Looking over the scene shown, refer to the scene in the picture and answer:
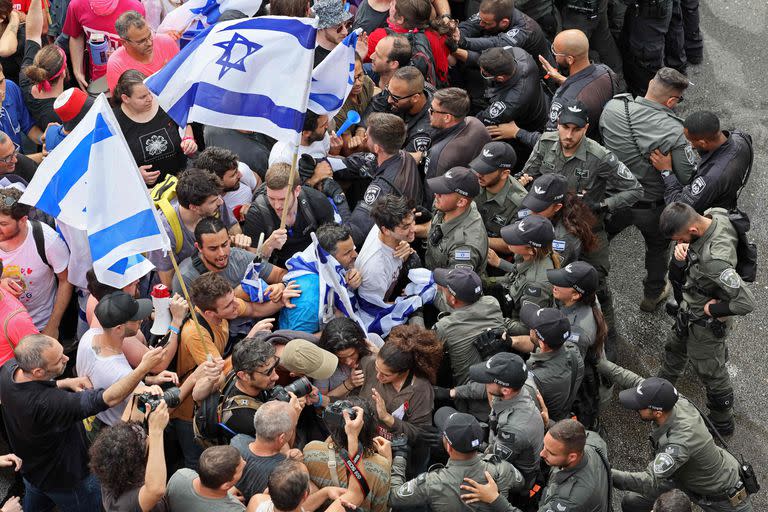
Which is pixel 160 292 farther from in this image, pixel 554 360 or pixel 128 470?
pixel 554 360

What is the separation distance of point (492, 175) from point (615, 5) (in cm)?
477

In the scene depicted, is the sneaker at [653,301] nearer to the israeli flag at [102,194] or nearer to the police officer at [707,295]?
the police officer at [707,295]

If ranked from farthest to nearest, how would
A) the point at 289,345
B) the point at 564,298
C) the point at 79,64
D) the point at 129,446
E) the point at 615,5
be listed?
the point at 615,5, the point at 79,64, the point at 564,298, the point at 289,345, the point at 129,446

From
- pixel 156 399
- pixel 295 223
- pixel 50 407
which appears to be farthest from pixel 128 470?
pixel 295 223

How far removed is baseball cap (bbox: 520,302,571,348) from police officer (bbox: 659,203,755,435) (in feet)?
5.63

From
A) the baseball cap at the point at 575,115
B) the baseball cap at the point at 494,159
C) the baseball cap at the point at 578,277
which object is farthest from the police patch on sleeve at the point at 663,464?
the baseball cap at the point at 575,115

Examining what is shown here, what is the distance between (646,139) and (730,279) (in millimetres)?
1860

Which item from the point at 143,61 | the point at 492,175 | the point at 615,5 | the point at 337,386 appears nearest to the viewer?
the point at 337,386

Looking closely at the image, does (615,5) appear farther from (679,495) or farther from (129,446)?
(129,446)

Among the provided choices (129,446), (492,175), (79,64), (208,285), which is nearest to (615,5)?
(492,175)

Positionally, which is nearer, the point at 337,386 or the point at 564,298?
the point at 337,386

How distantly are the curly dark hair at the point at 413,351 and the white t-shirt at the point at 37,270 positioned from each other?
2975 millimetres

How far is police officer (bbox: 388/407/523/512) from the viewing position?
5.85 meters

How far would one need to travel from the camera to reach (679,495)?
593 cm
